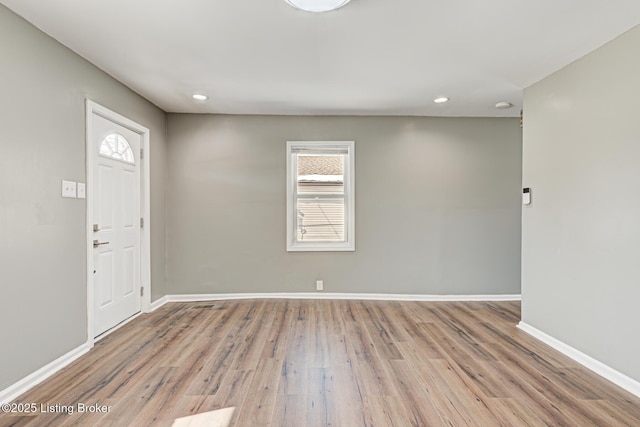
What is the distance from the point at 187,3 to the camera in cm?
198

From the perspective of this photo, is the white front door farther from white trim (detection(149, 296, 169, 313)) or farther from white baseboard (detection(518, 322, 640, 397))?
white baseboard (detection(518, 322, 640, 397))

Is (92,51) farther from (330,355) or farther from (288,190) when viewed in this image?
(330,355)

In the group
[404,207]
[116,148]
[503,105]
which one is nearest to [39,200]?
[116,148]

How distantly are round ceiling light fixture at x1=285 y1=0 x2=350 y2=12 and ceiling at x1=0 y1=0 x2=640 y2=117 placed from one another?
0.09 meters

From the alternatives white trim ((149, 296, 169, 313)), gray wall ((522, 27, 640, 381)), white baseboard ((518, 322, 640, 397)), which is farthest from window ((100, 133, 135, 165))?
white baseboard ((518, 322, 640, 397))

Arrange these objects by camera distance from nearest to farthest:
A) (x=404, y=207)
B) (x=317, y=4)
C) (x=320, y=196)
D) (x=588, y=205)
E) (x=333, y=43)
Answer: (x=317, y=4), (x=333, y=43), (x=588, y=205), (x=404, y=207), (x=320, y=196)

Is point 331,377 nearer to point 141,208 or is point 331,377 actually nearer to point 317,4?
point 317,4

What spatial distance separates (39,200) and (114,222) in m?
0.96

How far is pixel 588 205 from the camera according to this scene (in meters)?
2.57

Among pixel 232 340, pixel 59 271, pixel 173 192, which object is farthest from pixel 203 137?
pixel 232 340

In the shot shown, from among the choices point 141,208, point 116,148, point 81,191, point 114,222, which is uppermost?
point 116,148

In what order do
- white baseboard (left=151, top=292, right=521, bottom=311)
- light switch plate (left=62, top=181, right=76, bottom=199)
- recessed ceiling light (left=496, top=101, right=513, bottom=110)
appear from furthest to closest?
white baseboard (left=151, top=292, right=521, bottom=311) < recessed ceiling light (left=496, top=101, right=513, bottom=110) < light switch plate (left=62, top=181, right=76, bottom=199)

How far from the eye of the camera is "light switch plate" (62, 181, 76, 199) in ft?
8.14

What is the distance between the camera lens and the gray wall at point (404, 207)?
4344mm
